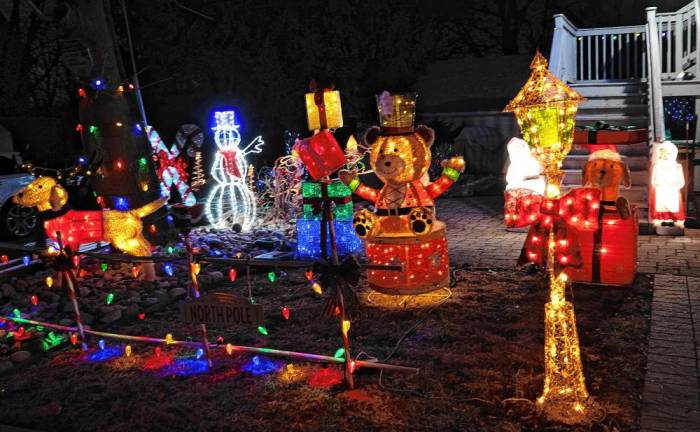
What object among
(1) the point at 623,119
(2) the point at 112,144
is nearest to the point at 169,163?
(2) the point at 112,144

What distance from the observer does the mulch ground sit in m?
4.15

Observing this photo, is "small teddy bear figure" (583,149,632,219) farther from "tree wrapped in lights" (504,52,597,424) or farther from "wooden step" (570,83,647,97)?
"wooden step" (570,83,647,97)

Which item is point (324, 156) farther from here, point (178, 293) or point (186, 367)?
point (178, 293)

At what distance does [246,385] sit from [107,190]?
438 centimetres

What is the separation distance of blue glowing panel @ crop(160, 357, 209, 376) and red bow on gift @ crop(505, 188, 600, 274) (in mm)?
2873

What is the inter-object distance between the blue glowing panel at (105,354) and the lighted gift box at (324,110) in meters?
2.90

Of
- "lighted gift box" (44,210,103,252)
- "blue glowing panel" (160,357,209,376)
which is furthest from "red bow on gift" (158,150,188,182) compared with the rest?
"blue glowing panel" (160,357,209,376)

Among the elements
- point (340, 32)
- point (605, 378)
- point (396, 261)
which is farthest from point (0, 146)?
point (605, 378)

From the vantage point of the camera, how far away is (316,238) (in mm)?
8578

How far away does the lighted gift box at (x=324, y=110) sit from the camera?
19.2 ft

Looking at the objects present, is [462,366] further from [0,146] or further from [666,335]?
[0,146]

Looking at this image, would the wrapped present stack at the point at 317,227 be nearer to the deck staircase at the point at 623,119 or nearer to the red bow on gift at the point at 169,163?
the deck staircase at the point at 623,119

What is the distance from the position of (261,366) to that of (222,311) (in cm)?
80

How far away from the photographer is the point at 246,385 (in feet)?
15.7
